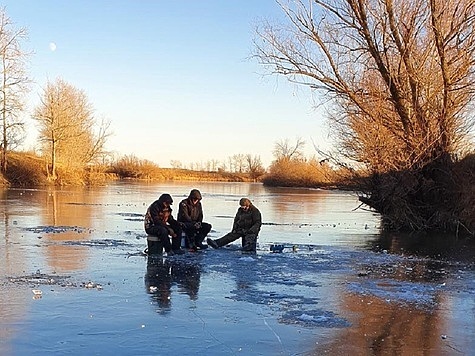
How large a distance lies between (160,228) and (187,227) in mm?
1415

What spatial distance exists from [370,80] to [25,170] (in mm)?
45483

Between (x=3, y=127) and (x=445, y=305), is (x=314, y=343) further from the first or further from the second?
(x=3, y=127)

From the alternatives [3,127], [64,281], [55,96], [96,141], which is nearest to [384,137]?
[64,281]

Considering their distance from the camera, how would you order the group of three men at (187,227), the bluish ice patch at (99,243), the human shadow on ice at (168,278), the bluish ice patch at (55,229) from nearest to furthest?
the human shadow on ice at (168,278) < the group of three men at (187,227) < the bluish ice patch at (99,243) < the bluish ice patch at (55,229)

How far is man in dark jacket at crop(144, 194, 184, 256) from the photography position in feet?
42.0

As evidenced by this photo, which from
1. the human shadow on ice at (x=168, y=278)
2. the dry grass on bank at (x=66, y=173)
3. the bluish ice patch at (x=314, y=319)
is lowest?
the bluish ice patch at (x=314, y=319)

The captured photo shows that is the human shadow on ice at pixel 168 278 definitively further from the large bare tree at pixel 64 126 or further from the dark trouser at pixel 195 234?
the large bare tree at pixel 64 126

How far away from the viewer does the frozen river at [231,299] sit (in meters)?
6.59

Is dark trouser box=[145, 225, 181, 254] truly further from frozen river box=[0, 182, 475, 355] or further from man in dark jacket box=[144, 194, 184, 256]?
frozen river box=[0, 182, 475, 355]

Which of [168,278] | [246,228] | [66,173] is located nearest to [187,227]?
[246,228]

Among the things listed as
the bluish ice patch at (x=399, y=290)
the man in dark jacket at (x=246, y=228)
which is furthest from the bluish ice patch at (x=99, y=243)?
the bluish ice patch at (x=399, y=290)

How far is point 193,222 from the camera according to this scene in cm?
1423

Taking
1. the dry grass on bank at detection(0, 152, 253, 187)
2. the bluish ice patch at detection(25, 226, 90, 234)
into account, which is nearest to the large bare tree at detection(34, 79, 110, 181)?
the dry grass on bank at detection(0, 152, 253, 187)

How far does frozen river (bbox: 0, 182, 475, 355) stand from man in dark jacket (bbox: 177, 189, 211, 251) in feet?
1.67
